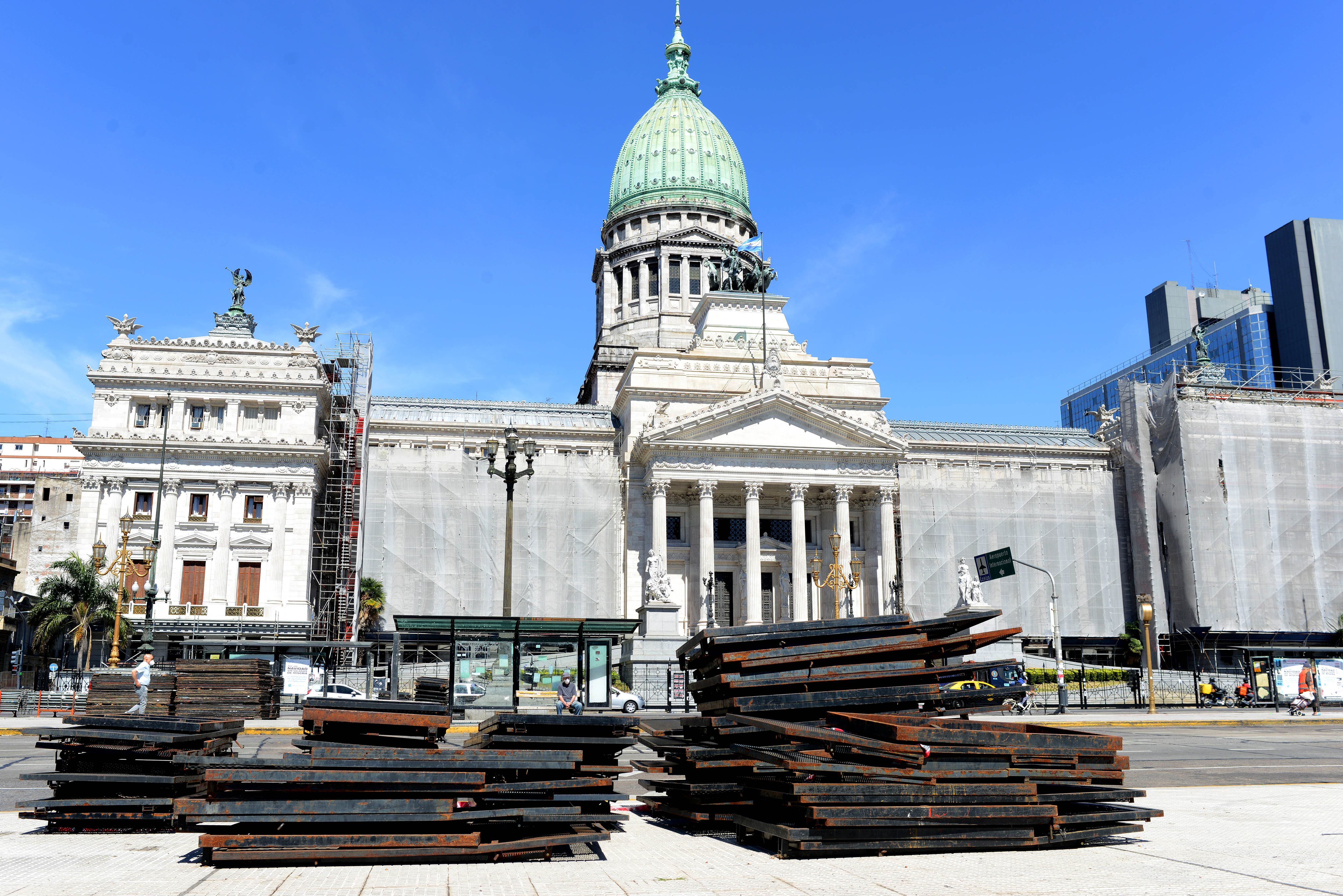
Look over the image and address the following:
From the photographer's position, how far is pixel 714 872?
461 inches

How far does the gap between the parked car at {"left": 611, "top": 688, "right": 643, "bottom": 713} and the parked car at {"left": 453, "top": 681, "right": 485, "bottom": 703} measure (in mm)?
5095

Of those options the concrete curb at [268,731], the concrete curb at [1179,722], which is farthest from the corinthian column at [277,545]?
the concrete curb at [1179,722]

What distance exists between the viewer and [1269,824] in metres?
14.9

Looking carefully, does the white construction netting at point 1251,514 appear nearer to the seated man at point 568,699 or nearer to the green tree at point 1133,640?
the green tree at point 1133,640

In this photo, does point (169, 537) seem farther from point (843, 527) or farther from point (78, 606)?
point (843, 527)

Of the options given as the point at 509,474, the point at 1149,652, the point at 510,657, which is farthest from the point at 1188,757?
the point at 510,657

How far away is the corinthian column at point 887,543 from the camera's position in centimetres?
6256

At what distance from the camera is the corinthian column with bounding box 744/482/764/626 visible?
59.9 metres

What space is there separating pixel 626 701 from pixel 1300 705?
27710 mm

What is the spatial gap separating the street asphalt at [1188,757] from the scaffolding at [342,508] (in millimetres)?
28125

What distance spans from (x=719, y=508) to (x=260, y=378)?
88.4 ft

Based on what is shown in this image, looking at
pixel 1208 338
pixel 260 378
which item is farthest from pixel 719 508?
pixel 1208 338

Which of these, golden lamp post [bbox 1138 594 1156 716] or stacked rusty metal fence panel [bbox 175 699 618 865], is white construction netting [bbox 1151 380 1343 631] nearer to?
golden lamp post [bbox 1138 594 1156 716]

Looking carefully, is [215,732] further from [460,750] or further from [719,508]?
[719,508]
